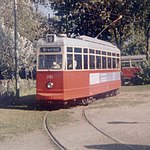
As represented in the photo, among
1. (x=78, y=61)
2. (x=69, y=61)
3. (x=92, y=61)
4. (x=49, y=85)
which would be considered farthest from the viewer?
(x=92, y=61)

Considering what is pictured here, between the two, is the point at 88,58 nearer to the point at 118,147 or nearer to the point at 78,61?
the point at 78,61

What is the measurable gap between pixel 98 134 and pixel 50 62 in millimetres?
6084

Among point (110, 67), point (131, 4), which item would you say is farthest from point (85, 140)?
point (131, 4)

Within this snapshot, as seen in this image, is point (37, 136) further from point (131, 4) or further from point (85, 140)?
point (131, 4)

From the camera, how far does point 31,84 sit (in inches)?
1097

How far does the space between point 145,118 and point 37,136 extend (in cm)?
455

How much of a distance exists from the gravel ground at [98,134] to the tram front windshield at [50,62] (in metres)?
2.00

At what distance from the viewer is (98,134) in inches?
423

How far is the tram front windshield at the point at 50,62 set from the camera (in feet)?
52.7

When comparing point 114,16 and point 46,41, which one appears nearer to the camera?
point 46,41

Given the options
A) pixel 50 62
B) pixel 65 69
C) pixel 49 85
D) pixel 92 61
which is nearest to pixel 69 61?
pixel 65 69

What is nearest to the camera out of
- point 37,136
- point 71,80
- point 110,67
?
point 37,136

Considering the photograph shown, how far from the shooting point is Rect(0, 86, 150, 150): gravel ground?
938 cm

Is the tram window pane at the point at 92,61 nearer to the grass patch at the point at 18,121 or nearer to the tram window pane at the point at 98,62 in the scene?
the tram window pane at the point at 98,62
